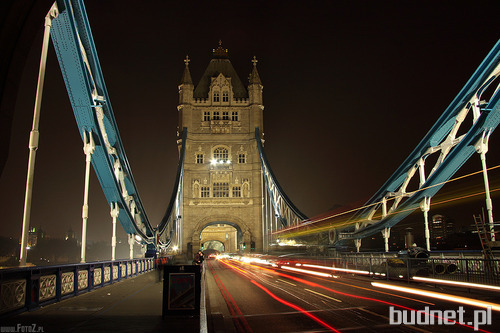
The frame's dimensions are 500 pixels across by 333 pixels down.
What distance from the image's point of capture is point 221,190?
199 feet

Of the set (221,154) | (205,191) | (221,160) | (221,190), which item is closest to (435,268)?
(221,190)

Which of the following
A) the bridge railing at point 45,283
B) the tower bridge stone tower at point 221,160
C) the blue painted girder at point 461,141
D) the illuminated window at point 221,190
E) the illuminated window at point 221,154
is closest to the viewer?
the bridge railing at point 45,283

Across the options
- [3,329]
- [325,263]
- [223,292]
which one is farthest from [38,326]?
[325,263]

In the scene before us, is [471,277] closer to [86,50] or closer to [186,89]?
[86,50]

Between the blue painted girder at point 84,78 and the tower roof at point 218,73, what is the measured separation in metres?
43.9

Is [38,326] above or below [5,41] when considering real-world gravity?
below

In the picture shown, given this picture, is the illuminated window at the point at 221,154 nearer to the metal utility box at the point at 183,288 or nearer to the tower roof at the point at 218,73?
the tower roof at the point at 218,73

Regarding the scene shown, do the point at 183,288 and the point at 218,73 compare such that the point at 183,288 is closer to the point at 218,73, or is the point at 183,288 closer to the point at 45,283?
the point at 45,283

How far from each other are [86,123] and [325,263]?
16.2 metres

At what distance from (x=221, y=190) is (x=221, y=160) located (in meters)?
4.28

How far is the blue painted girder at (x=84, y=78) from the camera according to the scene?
14.8m

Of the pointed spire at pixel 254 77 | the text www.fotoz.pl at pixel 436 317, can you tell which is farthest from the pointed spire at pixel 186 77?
the text www.fotoz.pl at pixel 436 317

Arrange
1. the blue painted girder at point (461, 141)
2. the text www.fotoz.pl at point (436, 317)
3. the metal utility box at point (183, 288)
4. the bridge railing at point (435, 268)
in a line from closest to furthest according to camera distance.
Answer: the text www.fotoz.pl at point (436, 317) < the metal utility box at point (183, 288) < the bridge railing at point (435, 268) < the blue painted girder at point (461, 141)

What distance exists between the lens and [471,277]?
1428 cm
